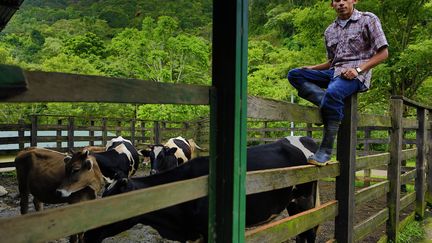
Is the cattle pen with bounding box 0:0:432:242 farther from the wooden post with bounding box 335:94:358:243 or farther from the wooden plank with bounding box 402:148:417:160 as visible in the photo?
the wooden plank with bounding box 402:148:417:160

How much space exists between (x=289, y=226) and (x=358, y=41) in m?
1.60

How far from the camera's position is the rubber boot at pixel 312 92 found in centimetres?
356

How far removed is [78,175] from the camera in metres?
5.06

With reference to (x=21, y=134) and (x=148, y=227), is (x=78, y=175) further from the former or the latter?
(x=21, y=134)

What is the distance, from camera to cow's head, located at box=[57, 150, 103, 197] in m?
4.99

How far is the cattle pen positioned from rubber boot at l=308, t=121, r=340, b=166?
8 cm

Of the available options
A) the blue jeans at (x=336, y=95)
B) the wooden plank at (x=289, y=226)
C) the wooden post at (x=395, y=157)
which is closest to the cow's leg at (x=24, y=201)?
the wooden plank at (x=289, y=226)

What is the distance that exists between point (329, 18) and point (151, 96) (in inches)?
320

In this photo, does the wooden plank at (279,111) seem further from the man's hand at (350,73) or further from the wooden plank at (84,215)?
the wooden plank at (84,215)

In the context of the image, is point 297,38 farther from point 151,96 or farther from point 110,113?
point 110,113

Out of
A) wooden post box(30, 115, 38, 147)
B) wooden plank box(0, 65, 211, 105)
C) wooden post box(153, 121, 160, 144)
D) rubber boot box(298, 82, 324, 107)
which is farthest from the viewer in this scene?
wooden post box(153, 121, 160, 144)

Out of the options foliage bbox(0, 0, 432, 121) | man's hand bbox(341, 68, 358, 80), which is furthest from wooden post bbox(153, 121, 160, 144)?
man's hand bbox(341, 68, 358, 80)

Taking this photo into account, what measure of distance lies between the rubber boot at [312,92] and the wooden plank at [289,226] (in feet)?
2.88

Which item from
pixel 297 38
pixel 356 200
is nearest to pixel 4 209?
pixel 356 200
